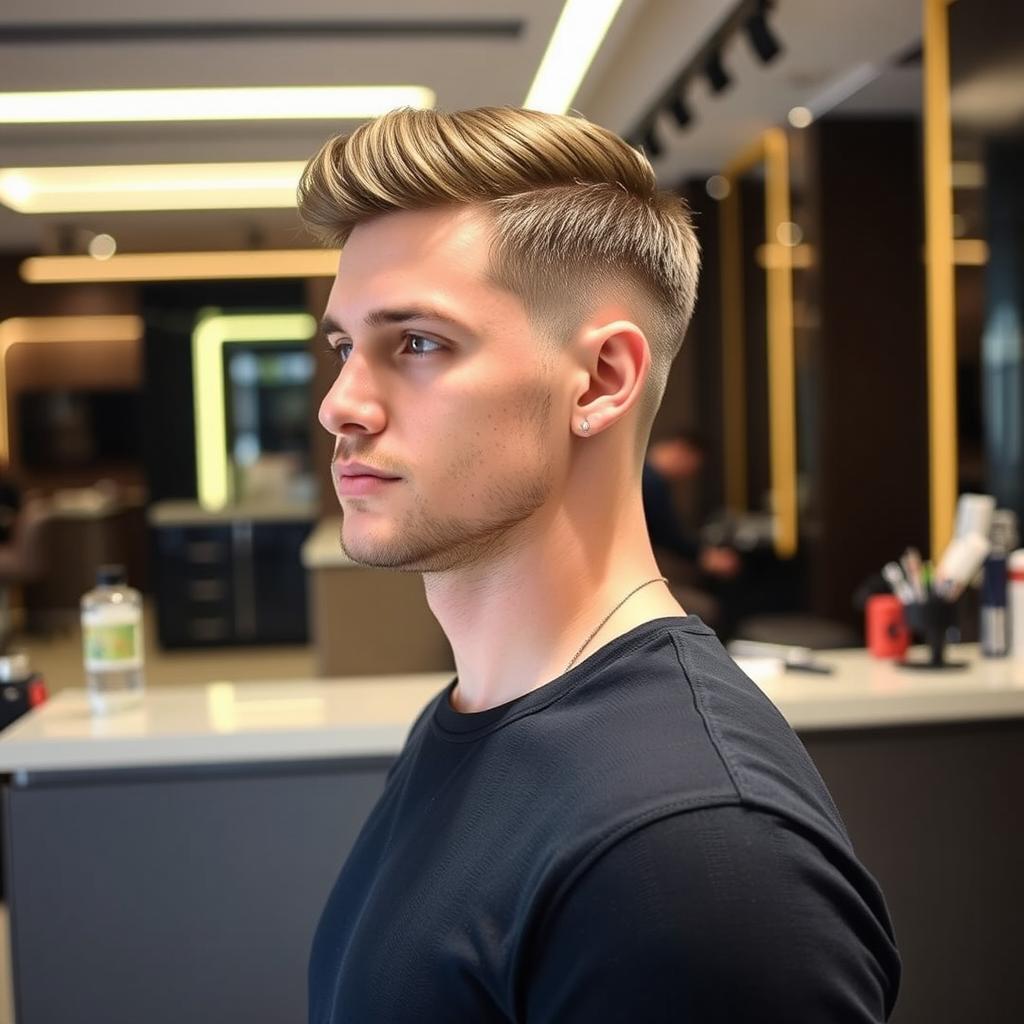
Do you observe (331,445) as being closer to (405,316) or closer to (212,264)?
(212,264)

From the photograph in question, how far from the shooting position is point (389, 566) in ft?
2.98

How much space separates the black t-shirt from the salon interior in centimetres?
64

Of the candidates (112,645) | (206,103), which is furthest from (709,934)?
(206,103)

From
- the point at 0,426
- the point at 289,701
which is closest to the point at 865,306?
the point at 289,701

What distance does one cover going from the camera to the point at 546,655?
937 mm

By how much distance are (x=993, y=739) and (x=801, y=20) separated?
3438 millimetres

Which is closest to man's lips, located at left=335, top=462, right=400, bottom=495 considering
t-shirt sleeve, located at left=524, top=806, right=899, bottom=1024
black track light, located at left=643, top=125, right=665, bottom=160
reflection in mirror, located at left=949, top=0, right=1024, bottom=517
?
t-shirt sleeve, located at left=524, top=806, right=899, bottom=1024

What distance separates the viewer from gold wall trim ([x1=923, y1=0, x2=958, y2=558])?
159 inches

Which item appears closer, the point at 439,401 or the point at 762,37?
the point at 439,401

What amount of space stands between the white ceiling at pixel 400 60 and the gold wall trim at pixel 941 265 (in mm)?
654

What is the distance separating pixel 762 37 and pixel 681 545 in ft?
7.06

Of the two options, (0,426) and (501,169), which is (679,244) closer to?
(501,169)

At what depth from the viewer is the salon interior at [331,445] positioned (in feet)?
7.22

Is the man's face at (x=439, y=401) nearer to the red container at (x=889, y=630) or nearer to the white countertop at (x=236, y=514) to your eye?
the red container at (x=889, y=630)
